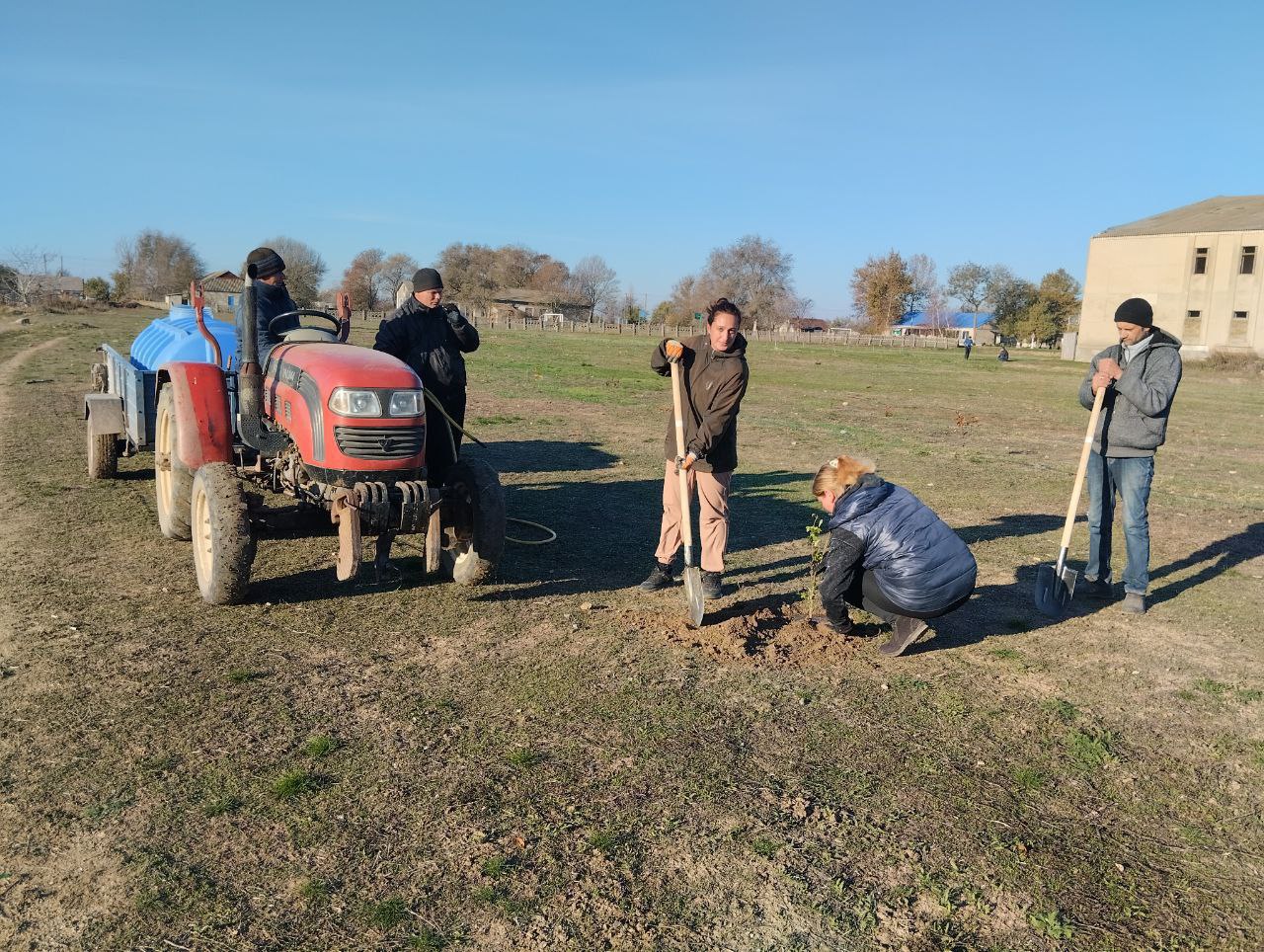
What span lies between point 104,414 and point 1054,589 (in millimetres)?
8397

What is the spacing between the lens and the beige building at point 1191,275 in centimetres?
4769

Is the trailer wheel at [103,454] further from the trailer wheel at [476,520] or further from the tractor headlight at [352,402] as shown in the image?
the tractor headlight at [352,402]

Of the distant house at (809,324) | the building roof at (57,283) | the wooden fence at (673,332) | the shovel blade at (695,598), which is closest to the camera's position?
the shovel blade at (695,598)

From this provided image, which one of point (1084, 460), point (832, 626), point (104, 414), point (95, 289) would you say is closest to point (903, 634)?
point (832, 626)

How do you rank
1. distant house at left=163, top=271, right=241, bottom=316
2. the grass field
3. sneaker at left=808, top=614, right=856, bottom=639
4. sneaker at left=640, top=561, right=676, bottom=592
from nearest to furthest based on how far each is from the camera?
the grass field
sneaker at left=808, top=614, right=856, bottom=639
sneaker at left=640, top=561, right=676, bottom=592
distant house at left=163, top=271, right=241, bottom=316

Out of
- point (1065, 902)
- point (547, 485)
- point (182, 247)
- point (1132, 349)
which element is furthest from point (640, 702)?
point (182, 247)

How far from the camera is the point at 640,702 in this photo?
483cm

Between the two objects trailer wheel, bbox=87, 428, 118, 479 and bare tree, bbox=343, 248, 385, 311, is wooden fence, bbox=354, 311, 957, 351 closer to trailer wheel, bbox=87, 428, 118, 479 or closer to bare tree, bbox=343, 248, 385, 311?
bare tree, bbox=343, 248, 385, 311

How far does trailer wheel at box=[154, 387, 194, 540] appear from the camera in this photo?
6.82 metres

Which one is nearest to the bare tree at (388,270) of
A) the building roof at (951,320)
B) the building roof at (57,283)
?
the building roof at (57,283)

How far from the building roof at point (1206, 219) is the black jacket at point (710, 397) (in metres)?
52.4

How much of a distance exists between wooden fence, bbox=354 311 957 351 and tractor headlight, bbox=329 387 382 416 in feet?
214

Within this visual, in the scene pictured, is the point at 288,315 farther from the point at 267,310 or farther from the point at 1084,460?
the point at 1084,460

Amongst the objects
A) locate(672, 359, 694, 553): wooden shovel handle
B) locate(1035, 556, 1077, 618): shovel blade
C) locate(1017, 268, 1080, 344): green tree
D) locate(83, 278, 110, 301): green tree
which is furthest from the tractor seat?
locate(1017, 268, 1080, 344): green tree
